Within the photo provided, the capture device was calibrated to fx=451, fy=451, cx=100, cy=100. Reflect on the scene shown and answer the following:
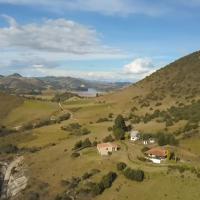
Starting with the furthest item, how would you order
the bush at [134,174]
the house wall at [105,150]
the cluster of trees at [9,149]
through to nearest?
1. the cluster of trees at [9,149]
2. the house wall at [105,150]
3. the bush at [134,174]

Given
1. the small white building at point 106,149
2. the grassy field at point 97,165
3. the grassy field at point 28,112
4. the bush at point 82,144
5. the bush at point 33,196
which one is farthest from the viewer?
the grassy field at point 28,112

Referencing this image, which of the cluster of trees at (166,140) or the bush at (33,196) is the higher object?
the cluster of trees at (166,140)

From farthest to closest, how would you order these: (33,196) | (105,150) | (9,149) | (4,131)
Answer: (4,131) → (9,149) → (105,150) → (33,196)

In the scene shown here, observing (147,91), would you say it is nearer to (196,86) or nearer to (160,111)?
(196,86)

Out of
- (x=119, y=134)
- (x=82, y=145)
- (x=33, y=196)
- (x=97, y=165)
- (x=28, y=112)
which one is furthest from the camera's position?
(x=28, y=112)

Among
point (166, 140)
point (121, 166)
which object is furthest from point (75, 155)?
point (166, 140)

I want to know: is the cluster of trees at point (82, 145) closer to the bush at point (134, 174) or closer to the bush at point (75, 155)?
the bush at point (75, 155)

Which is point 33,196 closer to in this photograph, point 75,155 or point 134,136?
point 75,155

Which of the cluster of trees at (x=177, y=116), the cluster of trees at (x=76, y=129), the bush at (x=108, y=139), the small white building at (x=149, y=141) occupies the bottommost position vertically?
the cluster of trees at (x=76, y=129)

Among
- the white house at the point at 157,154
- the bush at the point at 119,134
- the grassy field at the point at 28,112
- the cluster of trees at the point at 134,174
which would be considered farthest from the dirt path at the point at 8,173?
the grassy field at the point at 28,112
